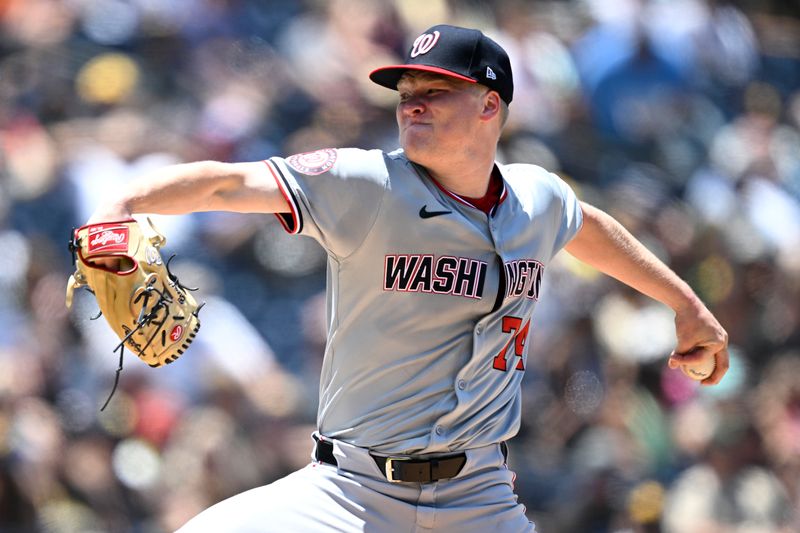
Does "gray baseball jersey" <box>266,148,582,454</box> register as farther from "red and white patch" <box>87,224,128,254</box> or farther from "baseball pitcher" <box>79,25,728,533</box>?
"red and white patch" <box>87,224,128,254</box>

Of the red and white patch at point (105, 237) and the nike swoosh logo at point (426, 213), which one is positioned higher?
the nike swoosh logo at point (426, 213)

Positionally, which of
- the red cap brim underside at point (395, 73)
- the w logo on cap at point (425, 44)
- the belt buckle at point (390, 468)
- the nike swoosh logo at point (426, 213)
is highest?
the w logo on cap at point (425, 44)

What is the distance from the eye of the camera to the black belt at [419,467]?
2500mm

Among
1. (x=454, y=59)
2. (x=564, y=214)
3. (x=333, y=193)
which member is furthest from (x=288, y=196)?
(x=564, y=214)

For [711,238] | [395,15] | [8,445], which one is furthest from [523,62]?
[8,445]

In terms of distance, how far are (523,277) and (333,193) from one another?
0.57 metres

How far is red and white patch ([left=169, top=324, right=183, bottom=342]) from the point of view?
2328 mm

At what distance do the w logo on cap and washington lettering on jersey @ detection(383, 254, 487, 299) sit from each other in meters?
0.51

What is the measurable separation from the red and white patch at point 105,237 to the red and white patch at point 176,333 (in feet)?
0.93

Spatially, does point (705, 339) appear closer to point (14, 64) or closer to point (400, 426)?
point (400, 426)

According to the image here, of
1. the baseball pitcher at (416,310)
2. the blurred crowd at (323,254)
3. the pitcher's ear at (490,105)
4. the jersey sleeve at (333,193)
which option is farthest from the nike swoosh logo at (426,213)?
the blurred crowd at (323,254)

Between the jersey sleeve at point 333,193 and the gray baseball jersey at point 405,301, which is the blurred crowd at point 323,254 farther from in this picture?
the jersey sleeve at point 333,193

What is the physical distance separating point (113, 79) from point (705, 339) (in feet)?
10.2

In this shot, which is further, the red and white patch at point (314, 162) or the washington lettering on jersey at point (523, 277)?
the washington lettering on jersey at point (523, 277)
